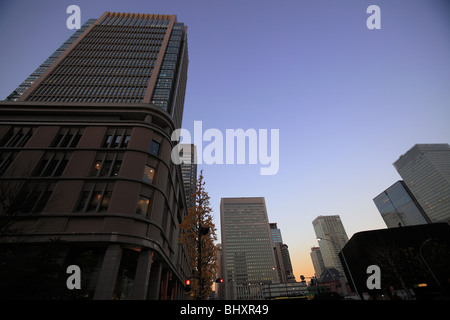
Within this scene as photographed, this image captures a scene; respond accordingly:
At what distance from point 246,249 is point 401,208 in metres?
146

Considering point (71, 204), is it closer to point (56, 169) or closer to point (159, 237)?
point (56, 169)

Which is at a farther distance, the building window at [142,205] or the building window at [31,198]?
the building window at [142,205]

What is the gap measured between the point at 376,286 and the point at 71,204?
3960cm

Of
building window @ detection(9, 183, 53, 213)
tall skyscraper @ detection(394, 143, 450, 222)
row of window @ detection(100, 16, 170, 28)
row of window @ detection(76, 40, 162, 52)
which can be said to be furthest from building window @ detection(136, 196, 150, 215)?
tall skyscraper @ detection(394, 143, 450, 222)

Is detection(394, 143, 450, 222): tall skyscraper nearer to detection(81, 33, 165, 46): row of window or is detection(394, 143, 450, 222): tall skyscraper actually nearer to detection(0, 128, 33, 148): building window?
detection(81, 33, 165, 46): row of window

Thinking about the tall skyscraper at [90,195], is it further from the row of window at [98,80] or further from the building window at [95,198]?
the row of window at [98,80]

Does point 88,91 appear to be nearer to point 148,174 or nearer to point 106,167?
point 106,167

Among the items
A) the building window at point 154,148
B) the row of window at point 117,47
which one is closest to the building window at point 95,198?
the building window at point 154,148

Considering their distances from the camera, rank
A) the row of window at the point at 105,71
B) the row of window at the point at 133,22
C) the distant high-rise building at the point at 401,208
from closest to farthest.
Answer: the row of window at the point at 105,71 < the row of window at the point at 133,22 < the distant high-rise building at the point at 401,208

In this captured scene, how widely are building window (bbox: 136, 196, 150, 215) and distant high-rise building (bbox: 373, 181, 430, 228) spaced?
720 ft

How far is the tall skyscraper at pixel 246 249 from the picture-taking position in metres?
157

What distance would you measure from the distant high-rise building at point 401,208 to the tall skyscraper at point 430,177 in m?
4.11

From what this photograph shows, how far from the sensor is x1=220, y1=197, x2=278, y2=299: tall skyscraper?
15675 centimetres
